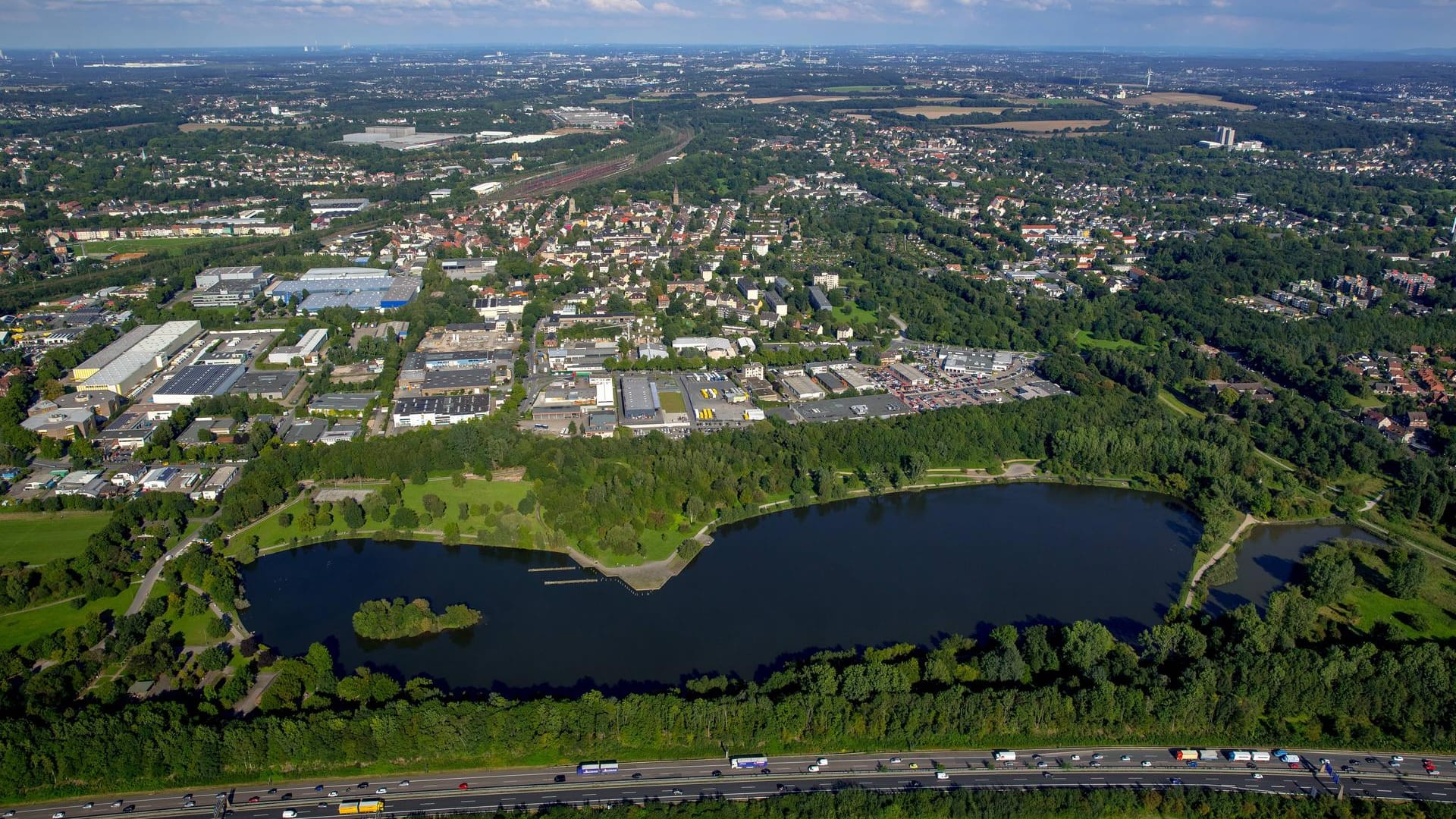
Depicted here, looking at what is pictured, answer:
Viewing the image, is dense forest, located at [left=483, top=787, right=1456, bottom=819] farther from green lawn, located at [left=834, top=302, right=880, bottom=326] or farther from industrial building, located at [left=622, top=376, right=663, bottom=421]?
green lawn, located at [left=834, top=302, right=880, bottom=326]

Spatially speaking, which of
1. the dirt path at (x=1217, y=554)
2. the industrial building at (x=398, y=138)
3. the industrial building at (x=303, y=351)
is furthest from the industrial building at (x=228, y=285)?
the dirt path at (x=1217, y=554)

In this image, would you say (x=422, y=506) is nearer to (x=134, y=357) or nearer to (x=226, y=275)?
(x=134, y=357)

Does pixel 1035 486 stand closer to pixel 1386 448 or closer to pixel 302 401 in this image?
pixel 1386 448

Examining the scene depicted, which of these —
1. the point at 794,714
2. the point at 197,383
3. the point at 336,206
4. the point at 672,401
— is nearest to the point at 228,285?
the point at 197,383

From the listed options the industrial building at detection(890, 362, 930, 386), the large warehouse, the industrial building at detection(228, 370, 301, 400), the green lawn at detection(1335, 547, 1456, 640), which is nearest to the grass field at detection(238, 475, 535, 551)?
the industrial building at detection(228, 370, 301, 400)

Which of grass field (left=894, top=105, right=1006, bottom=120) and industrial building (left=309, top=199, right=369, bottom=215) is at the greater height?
grass field (left=894, top=105, right=1006, bottom=120)

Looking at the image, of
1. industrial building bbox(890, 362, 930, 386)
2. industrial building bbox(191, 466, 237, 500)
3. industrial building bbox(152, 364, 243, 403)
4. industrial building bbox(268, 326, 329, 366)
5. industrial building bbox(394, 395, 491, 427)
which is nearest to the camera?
industrial building bbox(191, 466, 237, 500)

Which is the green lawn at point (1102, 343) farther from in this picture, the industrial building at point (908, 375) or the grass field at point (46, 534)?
the grass field at point (46, 534)

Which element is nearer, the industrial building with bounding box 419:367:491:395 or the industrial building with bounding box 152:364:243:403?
the industrial building with bounding box 152:364:243:403
